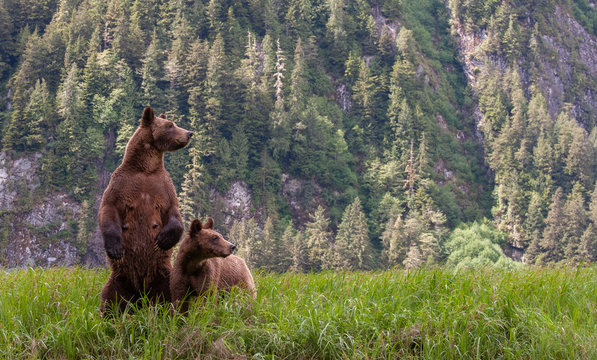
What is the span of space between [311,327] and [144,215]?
1.77 m

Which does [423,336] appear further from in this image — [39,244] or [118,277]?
[39,244]

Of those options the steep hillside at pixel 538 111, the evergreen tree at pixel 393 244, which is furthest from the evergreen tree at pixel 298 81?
the steep hillside at pixel 538 111

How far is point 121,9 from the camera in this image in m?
109

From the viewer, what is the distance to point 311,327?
5.31m

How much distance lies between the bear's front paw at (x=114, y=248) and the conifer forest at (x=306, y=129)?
74202mm

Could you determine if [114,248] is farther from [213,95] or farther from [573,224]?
[213,95]

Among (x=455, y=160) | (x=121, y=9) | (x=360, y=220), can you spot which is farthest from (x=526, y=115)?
(x=121, y=9)

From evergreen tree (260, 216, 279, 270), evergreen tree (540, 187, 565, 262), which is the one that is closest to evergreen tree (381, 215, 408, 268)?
evergreen tree (260, 216, 279, 270)

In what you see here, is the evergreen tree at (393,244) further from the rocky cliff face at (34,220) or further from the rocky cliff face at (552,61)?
the rocky cliff face at (552,61)

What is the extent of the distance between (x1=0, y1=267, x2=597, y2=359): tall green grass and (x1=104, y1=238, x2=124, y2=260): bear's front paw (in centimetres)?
52

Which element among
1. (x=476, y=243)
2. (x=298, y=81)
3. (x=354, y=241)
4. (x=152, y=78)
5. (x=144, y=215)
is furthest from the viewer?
(x=298, y=81)

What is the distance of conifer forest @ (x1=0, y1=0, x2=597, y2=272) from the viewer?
91.6m

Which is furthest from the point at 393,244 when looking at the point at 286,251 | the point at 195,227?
the point at 195,227

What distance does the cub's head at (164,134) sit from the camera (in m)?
5.65
